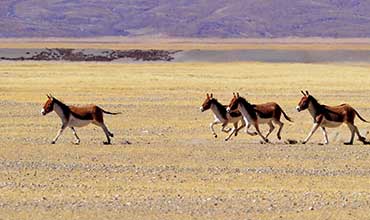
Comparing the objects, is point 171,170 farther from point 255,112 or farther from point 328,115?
point 328,115

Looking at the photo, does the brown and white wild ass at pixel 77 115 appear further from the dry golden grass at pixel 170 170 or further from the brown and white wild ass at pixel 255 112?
the brown and white wild ass at pixel 255 112

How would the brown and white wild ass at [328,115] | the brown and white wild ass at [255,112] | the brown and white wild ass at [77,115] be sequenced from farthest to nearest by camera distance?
the brown and white wild ass at [255,112] → the brown and white wild ass at [328,115] → the brown and white wild ass at [77,115]

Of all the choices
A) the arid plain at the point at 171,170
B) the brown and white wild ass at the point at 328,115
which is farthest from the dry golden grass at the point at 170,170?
the brown and white wild ass at the point at 328,115

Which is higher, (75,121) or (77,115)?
(77,115)

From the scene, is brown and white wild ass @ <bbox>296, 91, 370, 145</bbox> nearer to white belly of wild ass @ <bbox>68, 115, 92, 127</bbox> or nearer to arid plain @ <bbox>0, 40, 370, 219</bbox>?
arid plain @ <bbox>0, 40, 370, 219</bbox>

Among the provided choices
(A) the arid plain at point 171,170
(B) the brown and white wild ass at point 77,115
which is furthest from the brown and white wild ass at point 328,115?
(B) the brown and white wild ass at point 77,115

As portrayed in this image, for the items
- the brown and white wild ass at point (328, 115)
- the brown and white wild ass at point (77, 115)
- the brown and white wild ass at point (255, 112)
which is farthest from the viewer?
the brown and white wild ass at point (255, 112)

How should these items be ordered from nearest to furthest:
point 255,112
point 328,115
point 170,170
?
point 170,170, point 328,115, point 255,112

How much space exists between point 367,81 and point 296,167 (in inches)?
1092

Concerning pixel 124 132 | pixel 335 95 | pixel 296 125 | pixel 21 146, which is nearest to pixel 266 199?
pixel 21 146

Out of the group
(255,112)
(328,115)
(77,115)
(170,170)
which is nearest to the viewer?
(170,170)

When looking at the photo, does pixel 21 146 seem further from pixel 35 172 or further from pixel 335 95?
pixel 335 95

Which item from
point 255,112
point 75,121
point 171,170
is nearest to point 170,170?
point 171,170

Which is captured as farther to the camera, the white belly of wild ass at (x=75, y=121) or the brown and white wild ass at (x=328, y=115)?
the brown and white wild ass at (x=328, y=115)
